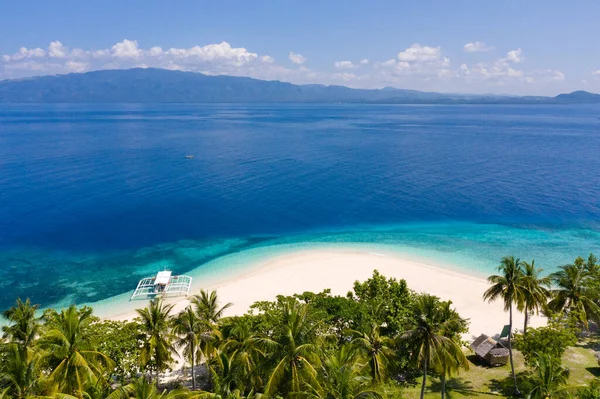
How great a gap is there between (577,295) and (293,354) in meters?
30.1

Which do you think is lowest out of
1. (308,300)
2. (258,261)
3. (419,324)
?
(258,261)

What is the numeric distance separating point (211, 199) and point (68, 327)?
70190 millimetres

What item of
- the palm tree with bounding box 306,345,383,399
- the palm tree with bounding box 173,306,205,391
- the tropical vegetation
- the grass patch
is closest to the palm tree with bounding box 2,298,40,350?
the tropical vegetation

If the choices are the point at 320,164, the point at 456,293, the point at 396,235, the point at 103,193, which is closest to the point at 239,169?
the point at 320,164

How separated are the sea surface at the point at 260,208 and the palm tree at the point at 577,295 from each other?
813 inches

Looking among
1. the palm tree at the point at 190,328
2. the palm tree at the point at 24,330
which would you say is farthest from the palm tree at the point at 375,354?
the palm tree at the point at 24,330

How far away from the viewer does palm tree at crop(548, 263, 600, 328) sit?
36.5m

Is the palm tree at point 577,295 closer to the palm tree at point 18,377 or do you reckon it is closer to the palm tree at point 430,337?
the palm tree at point 430,337

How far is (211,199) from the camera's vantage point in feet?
307

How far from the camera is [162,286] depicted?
2020 inches

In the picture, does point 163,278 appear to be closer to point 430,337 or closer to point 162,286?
point 162,286

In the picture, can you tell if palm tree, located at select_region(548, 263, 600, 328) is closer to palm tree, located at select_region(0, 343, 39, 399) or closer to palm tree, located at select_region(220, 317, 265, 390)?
palm tree, located at select_region(220, 317, 265, 390)

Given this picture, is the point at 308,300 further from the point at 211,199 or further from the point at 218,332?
the point at 211,199

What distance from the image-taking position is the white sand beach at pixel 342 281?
4641 cm
